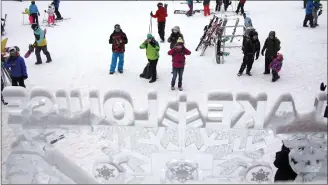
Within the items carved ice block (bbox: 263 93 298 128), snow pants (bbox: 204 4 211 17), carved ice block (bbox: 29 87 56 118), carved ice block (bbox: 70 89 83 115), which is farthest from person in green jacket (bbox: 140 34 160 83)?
snow pants (bbox: 204 4 211 17)

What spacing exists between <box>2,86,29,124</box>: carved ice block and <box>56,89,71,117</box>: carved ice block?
376 millimetres

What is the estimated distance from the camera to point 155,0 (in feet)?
66.4

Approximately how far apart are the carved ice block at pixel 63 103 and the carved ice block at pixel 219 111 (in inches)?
67.8

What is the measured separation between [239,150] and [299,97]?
4.06 meters

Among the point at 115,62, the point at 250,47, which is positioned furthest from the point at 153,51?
the point at 250,47

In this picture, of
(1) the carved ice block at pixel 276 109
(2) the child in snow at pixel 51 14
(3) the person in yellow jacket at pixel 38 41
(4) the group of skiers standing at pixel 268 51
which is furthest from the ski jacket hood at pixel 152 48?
(2) the child in snow at pixel 51 14

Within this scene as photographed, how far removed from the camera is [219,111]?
436cm

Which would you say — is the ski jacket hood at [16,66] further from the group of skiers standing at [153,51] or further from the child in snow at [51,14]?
the child in snow at [51,14]

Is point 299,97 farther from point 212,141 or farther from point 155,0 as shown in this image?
point 155,0

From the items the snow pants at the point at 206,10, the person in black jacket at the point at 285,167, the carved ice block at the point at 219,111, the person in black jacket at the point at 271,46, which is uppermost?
the snow pants at the point at 206,10

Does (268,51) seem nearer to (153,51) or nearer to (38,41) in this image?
(153,51)

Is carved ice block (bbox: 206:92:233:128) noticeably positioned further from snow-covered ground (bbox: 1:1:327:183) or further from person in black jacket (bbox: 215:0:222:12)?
person in black jacket (bbox: 215:0:222:12)

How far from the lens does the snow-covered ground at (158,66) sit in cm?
778

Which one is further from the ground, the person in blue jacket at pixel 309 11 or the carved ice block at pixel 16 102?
the person in blue jacket at pixel 309 11
